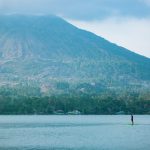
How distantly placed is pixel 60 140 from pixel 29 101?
95.8 metres

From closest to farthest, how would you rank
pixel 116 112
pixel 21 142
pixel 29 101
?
pixel 21 142, pixel 29 101, pixel 116 112

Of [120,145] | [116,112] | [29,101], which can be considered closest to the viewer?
[120,145]

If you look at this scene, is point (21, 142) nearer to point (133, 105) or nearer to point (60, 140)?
point (60, 140)

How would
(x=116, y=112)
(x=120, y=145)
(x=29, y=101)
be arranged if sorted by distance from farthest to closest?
1. (x=116, y=112)
2. (x=29, y=101)
3. (x=120, y=145)

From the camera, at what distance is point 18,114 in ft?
538

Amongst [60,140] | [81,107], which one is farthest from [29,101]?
[60,140]

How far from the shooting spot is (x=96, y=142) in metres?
63.6

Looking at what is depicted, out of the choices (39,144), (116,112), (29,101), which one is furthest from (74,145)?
(116,112)

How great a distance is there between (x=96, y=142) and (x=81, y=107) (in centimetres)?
10418

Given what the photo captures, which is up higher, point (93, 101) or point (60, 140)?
point (93, 101)

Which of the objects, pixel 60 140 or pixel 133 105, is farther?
pixel 133 105

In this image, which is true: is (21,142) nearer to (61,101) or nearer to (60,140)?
(60,140)

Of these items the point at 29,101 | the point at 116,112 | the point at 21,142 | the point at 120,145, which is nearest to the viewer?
the point at 120,145

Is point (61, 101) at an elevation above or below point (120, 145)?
above
